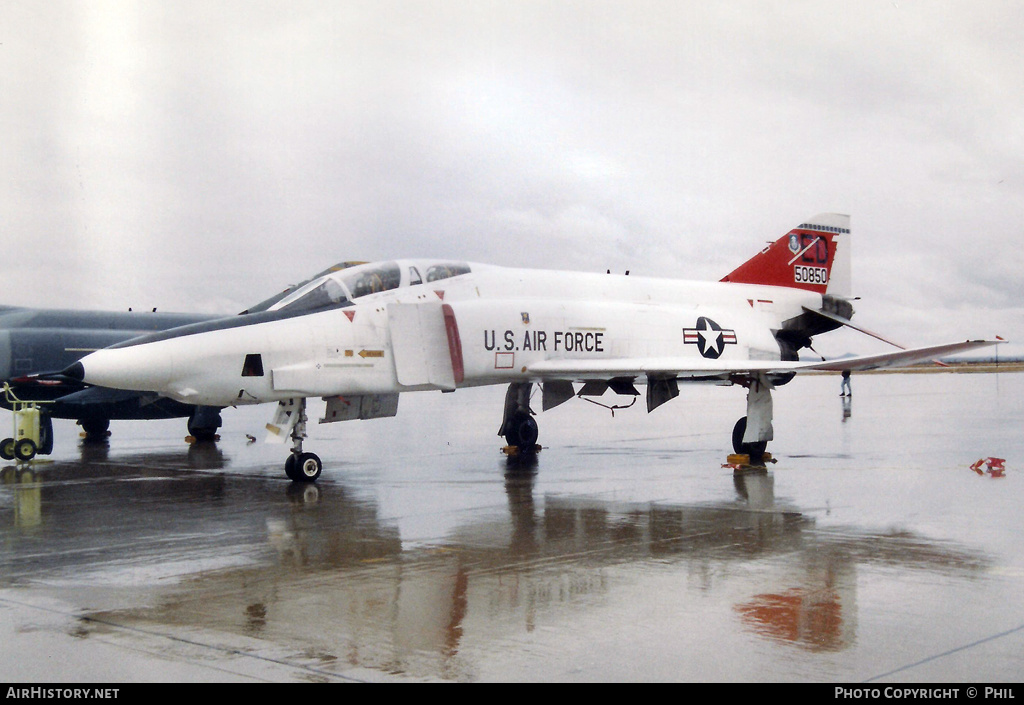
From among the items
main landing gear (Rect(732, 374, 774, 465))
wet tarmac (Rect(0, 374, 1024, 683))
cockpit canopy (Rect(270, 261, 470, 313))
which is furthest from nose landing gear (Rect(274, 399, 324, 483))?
main landing gear (Rect(732, 374, 774, 465))

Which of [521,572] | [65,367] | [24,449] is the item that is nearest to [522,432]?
[24,449]

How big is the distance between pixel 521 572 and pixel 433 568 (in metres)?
0.64

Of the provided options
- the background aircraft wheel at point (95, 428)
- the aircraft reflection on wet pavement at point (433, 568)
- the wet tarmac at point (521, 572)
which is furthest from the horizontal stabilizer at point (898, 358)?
the background aircraft wheel at point (95, 428)

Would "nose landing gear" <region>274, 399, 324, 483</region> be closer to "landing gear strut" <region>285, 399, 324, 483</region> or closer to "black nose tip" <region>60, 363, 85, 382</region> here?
"landing gear strut" <region>285, 399, 324, 483</region>

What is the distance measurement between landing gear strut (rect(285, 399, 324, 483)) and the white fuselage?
0.61 metres

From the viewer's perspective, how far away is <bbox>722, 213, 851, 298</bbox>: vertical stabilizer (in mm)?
17531

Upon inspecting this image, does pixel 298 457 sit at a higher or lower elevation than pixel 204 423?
lower

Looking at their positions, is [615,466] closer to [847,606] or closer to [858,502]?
[858,502]

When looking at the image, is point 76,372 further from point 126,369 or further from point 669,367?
point 669,367

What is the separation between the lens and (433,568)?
687 centimetres

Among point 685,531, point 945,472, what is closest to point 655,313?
point 945,472

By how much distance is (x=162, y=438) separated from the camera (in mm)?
22578

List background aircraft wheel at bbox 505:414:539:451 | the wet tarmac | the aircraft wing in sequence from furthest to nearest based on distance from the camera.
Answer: background aircraft wheel at bbox 505:414:539:451
the aircraft wing
the wet tarmac

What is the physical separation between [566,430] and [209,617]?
1714cm
